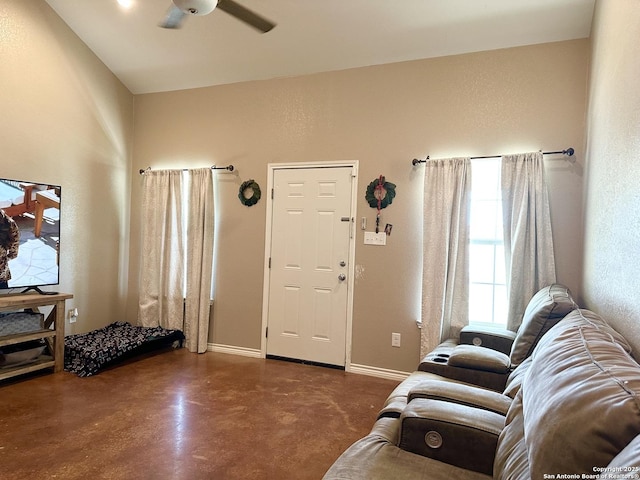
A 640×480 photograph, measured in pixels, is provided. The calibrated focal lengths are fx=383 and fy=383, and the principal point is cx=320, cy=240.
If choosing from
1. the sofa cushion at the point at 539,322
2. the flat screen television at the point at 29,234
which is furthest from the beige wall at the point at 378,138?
the sofa cushion at the point at 539,322

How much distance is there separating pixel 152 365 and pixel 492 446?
354cm

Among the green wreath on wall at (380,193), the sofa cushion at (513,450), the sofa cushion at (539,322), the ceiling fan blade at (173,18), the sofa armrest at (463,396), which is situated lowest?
the sofa armrest at (463,396)

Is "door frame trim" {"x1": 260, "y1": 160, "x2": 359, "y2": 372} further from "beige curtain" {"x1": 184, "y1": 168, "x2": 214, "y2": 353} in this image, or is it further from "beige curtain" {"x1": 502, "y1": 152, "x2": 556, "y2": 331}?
"beige curtain" {"x1": 502, "y1": 152, "x2": 556, "y2": 331}

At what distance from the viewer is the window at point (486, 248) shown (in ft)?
11.3

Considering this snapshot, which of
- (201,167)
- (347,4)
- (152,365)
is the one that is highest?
(347,4)

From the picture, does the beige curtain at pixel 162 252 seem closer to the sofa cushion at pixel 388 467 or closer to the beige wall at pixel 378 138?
the beige wall at pixel 378 138

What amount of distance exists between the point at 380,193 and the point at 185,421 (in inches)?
102

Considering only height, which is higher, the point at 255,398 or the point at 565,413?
the point at 565,413

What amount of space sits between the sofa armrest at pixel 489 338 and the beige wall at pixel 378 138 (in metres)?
0.71

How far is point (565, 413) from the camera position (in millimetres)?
875

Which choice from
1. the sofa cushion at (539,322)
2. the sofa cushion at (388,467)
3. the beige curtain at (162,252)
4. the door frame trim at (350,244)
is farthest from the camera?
the beige curtain at (162,252)

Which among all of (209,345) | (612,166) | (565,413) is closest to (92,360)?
(209,345)

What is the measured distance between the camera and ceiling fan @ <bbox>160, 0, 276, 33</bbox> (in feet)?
7.75

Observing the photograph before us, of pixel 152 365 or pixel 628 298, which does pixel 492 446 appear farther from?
pixel 152 365
